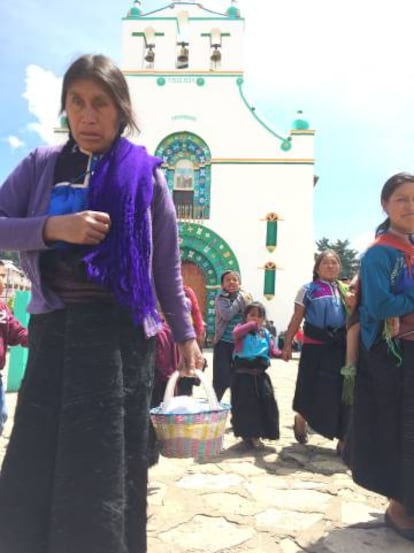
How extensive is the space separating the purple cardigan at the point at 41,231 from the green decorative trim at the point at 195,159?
1436cm

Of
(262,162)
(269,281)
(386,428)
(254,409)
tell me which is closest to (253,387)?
(254,409)

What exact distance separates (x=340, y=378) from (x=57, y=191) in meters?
3.12

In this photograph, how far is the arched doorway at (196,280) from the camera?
15.7 meters

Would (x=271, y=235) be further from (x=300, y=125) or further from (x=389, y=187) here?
(x=389, y=187)

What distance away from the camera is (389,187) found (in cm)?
262

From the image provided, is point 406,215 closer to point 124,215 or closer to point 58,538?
point 124,215

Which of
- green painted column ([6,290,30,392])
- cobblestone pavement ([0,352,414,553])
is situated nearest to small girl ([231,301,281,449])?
cobblestone pavement ([0,352,414,553])

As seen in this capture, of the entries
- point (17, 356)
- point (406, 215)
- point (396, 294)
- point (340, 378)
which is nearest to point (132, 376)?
point (396, 294)

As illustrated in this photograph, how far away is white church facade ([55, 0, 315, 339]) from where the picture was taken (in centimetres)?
1567

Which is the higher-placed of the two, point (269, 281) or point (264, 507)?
point (269, 281)

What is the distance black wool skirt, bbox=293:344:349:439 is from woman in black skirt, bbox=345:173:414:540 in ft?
4.64

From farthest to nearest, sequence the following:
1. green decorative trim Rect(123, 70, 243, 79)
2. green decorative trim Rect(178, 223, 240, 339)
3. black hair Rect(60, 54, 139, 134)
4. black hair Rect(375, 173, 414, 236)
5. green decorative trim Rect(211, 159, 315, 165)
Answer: green decorative trim Rect(123, 70, 243, 79), green decorative trim Rect(211, 159, 315, 165), green decorative trim Rect(178, 223, 240, 339), black hair Rect(375, 173, 414, 236), black hair Rect(60, 54, 139, 134)

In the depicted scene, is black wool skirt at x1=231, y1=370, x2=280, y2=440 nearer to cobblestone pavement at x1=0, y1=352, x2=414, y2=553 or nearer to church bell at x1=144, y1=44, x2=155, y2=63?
cobblestone pavement at x1=0, y1=352, x2=414, y2=553

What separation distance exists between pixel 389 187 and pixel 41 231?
6.04 ft
